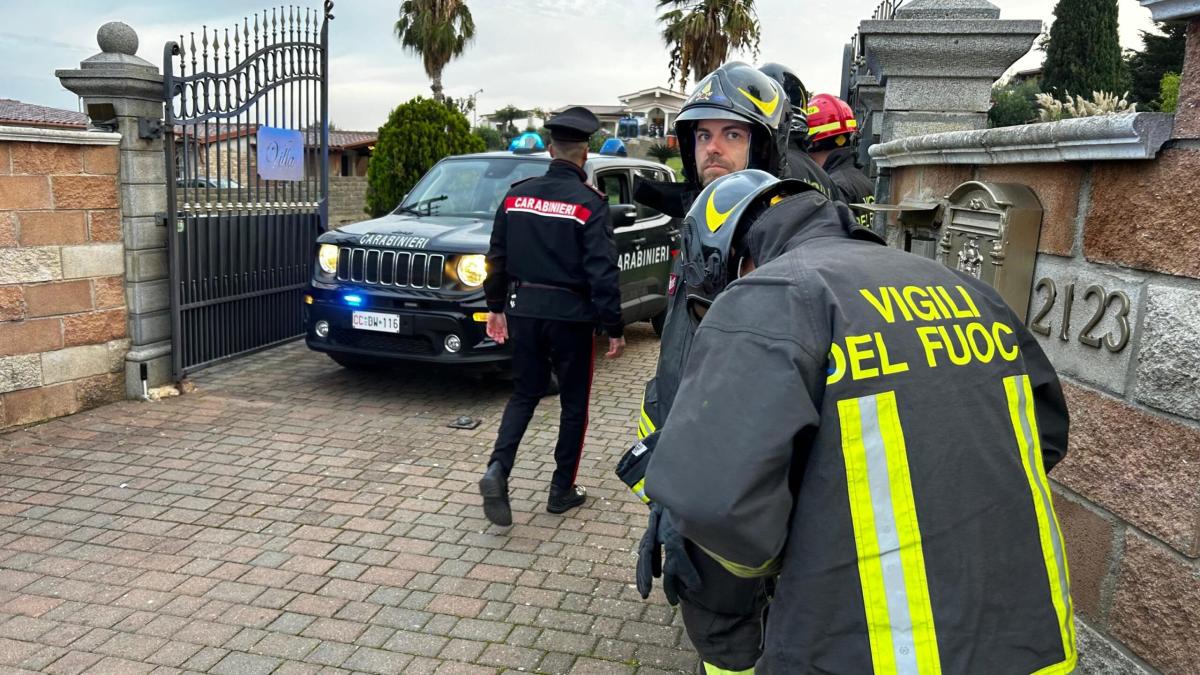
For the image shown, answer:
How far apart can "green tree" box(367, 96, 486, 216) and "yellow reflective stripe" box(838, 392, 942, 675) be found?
480 inches

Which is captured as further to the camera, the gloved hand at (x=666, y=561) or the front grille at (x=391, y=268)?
the front grille at (x=391, y=268)

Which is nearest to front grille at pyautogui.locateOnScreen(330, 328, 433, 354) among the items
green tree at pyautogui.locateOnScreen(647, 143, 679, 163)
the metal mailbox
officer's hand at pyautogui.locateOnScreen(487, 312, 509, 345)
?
officer's hand at pyautogui.locateOnScreen(487, 312, 509, 345)

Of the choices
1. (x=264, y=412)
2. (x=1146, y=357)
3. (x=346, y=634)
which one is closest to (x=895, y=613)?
(x=1146, y=357)

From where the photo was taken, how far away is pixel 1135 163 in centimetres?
264

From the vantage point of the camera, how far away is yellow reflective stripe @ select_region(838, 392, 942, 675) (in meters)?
1.67

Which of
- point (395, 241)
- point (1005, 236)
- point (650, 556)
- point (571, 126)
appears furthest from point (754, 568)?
point (395, 241)

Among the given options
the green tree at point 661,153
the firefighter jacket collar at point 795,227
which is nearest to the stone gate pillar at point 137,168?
the firefighter jacket collar at point 795,227

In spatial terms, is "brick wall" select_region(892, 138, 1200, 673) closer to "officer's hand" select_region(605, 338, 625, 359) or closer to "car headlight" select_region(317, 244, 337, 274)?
"officer's hand" select_region(605, 338, 625, 359)

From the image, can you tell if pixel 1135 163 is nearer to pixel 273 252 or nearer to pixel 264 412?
pixel 264 412

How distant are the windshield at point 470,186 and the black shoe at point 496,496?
353 cm

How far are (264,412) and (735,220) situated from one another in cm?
566

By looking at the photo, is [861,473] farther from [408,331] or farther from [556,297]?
[408,331]

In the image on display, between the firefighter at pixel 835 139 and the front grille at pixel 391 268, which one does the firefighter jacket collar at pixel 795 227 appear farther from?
the front grille at pixel 391 268

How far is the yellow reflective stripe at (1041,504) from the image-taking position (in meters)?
1.83
